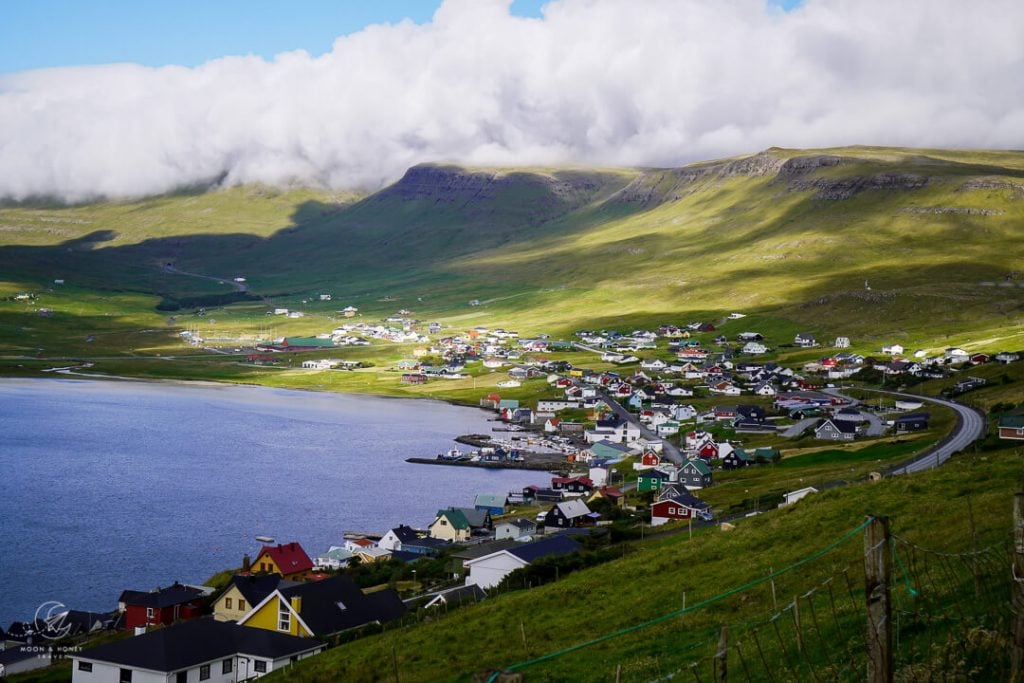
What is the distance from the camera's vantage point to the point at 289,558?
159 feet

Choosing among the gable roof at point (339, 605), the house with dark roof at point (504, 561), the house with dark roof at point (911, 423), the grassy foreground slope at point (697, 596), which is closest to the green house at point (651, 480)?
the house with dark roof at point (911, 423)

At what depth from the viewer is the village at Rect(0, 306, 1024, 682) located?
3444 cm

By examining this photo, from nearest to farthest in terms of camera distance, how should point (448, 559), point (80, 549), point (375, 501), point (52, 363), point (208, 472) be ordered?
1. point (448, 559)
2. point (80, 549)
3. point (375, 501)
4. point (208, 472)
5. point (52, 363)

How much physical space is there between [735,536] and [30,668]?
1048 inches

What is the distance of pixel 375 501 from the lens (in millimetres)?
74000

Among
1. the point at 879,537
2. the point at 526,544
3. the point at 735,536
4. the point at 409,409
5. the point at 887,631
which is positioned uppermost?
the point at 879,537

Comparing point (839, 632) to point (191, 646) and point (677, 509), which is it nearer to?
point (191, 646)

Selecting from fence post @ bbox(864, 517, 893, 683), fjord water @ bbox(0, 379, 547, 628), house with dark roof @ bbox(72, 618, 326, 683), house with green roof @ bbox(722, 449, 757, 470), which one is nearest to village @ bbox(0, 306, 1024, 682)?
house with dark roof @ bbox(72, 618, 326, 683)

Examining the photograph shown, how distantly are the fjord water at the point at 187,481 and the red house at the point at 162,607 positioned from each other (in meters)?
6.44

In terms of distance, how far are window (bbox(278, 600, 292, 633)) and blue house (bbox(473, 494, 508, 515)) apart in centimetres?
3324

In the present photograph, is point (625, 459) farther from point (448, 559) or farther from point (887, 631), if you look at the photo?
point (887, 631)

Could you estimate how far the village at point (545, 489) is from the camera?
34438mm

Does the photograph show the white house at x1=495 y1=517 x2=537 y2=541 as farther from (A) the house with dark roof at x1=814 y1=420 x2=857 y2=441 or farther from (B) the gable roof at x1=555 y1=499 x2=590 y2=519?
(A) the house with dark roof at x1=814 y1=420 x2=857 y2=441

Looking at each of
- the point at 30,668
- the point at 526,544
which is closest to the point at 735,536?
the point at 526,544
